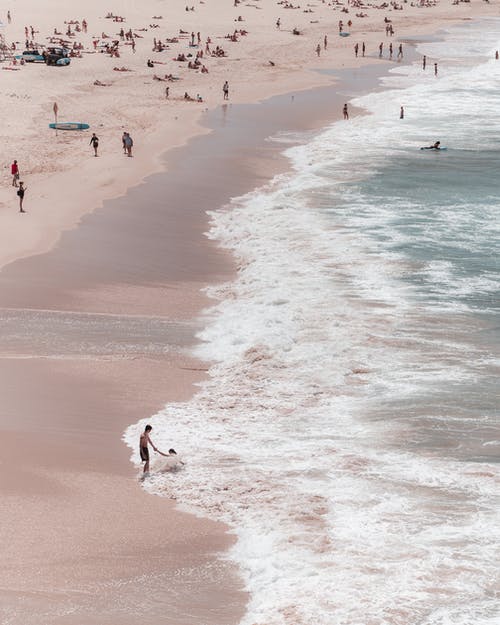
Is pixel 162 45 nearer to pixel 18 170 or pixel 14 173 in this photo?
pixel 18 170

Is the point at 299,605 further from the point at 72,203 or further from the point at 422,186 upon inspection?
the point at 422,186

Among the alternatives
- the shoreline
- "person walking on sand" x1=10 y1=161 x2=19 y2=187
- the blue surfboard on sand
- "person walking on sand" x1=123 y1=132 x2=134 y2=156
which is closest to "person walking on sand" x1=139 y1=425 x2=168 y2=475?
the shoreline

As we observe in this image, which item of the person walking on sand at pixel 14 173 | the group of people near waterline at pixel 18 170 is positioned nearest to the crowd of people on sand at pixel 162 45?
the group of people near waterline at pixel 18 170

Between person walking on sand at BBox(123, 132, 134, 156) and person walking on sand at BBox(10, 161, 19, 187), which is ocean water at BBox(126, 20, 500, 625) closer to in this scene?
person walking on sand at BBox(123, 132, 134, 156)

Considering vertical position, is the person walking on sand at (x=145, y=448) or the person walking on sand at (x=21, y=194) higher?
the person walking on sand at (x=21, y=194)

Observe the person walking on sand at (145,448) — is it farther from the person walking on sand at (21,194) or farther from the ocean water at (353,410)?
the person walking on sand at (21,194)
